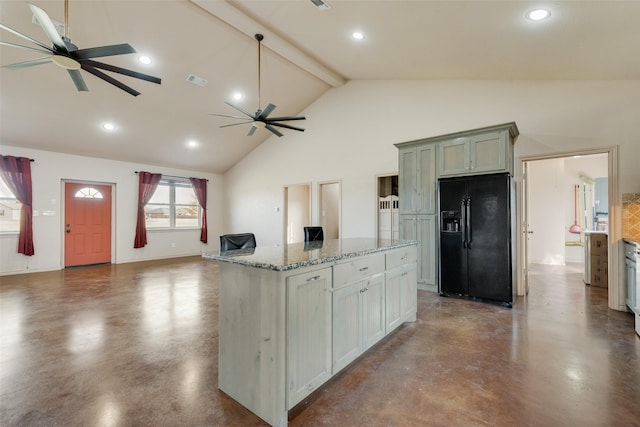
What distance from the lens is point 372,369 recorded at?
2.22 metres

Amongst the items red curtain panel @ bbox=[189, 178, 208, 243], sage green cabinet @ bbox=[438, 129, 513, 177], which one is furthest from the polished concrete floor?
red curtain panel @ bbox=[189, 178, 208, 243]

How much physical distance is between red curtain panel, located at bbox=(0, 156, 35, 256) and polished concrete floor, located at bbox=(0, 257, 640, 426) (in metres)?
2.57

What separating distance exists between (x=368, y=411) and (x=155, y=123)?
655 cm

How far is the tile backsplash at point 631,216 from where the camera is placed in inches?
134

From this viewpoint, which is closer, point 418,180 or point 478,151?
point 478,151

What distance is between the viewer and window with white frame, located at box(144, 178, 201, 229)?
7832 mm

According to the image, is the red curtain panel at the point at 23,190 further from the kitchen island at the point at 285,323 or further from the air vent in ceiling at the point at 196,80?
the kitchen island at the point at 285,323

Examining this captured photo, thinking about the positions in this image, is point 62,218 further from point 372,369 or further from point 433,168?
point 433,168

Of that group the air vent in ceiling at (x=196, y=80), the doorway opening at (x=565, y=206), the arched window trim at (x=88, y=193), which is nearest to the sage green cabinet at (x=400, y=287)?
the air vent in ceiling at (x=196, y=80)

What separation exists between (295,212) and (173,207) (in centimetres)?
351

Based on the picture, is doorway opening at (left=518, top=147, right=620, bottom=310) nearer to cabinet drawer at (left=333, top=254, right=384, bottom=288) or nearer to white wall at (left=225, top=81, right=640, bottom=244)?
white wall at (left=225, top=81, right=640, bottom=244)

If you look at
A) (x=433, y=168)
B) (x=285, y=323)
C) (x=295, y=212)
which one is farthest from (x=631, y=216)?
(x=295, y=212)

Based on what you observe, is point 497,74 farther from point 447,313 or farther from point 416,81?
point 447,313

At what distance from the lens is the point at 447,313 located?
3469mm
